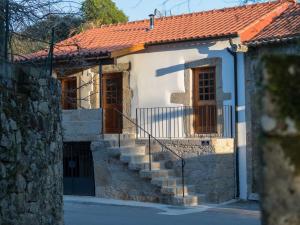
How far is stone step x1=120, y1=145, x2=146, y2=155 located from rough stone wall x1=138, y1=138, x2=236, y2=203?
4.24 ft

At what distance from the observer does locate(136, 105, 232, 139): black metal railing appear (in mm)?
17812

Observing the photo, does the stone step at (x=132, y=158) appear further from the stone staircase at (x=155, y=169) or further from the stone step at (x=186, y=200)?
the stone step at (x=186, y=200)

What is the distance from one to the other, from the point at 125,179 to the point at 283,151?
619 inches

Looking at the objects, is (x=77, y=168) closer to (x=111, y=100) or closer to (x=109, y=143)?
(x=109, y=143)

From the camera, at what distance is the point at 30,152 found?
22.6ft

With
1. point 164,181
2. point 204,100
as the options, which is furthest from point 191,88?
point 164,181

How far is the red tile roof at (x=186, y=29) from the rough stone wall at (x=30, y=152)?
9319 millimetres

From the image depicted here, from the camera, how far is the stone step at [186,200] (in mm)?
16406

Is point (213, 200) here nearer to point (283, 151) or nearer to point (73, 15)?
point (73, 15)

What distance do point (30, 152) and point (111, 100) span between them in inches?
532

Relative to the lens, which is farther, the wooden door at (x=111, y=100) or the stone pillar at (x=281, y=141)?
the wooden door at (x=111, y=100)

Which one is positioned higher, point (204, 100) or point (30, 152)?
point (204, 100)

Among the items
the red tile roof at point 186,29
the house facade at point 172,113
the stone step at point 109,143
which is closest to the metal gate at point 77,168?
the house facade at point 172,113

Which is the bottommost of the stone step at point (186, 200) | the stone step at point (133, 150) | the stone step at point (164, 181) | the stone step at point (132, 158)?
the stone step at point (186, 200)
